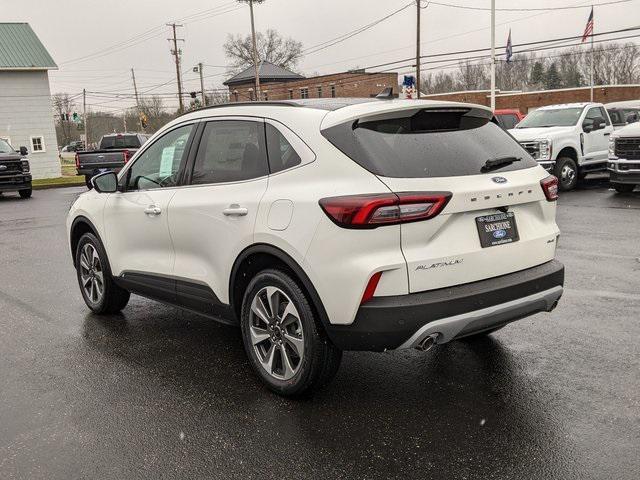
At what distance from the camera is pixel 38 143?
3300 cm

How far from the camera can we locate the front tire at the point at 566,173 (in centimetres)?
1520

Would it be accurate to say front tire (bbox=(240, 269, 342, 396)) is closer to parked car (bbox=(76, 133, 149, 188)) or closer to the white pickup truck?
the white pickup truck

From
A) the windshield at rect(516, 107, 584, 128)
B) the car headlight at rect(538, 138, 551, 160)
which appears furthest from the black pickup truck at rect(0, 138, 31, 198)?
the car headlight at rect(538, 138, 551, 160)

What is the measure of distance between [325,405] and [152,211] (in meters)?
2.07

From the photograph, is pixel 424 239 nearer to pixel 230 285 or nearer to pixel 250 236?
pixel 250 236

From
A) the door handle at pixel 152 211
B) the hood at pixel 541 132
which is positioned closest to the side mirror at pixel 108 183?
the door handle at pixel 152 211

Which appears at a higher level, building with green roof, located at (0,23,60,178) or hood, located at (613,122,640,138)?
building with green roof, located at (0,23,60,178)

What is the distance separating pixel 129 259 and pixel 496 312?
3.07 m

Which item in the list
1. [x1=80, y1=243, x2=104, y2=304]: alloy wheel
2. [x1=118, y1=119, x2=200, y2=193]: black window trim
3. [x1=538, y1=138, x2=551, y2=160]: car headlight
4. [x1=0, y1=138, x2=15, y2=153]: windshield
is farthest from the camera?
[x1=0, y1=138, x2=15, y2=153]: windshield

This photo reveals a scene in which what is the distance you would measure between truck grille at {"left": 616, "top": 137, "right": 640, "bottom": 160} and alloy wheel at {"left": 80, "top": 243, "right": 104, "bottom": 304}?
38.0 feet

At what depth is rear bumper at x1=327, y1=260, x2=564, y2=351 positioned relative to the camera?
332 centimetres

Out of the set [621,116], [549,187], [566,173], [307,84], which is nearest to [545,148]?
[566,173]

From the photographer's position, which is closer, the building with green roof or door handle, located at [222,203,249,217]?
door handle, located at [222,203,249,217]

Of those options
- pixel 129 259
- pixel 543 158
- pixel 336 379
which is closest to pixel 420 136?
pixel 336 379
